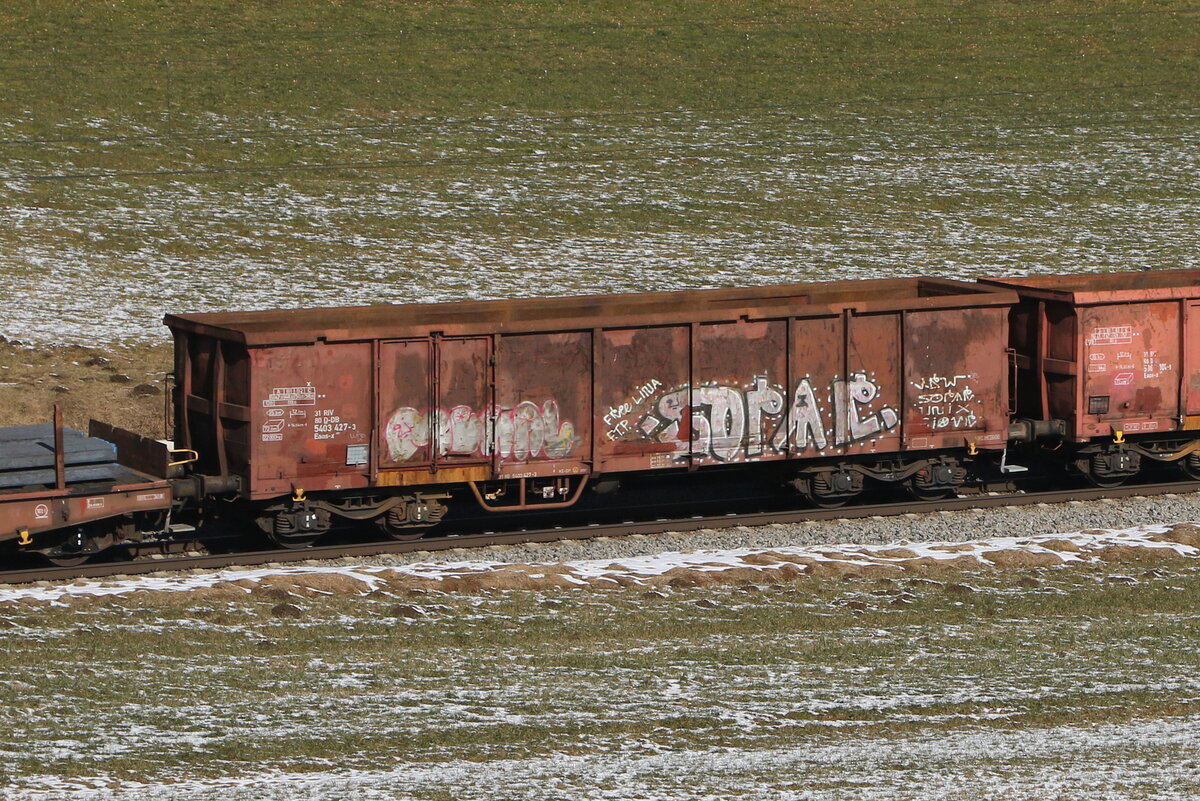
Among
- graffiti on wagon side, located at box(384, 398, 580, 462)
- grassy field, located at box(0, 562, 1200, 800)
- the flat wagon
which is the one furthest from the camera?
graffiti on wagon side, located at box(384, 398, 580, 462)

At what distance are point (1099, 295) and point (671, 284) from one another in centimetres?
1502

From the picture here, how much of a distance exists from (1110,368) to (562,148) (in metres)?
24.3

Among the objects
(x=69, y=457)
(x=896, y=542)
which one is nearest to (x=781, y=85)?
(x=896, y=542)

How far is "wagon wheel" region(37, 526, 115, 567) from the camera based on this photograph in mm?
19453

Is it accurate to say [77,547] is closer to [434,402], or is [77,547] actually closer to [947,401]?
[434,402]

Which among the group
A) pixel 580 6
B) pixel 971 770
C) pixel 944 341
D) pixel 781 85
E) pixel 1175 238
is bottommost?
pixel 971 770

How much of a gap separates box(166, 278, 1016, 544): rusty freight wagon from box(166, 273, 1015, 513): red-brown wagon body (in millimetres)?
25

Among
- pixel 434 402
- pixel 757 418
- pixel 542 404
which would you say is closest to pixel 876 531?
pixel 757 418

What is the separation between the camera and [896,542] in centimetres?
2141

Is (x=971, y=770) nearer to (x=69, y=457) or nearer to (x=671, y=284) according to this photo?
(x=69, y=457)

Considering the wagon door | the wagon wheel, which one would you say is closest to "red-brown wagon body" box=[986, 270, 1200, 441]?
the wagon door

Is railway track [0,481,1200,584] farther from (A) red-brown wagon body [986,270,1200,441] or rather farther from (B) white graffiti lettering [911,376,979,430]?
(B) white graffiti lettering [911,376,979,430]

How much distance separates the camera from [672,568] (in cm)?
1997

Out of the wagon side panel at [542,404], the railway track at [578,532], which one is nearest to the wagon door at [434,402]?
the wagon side panel at [542,404]
